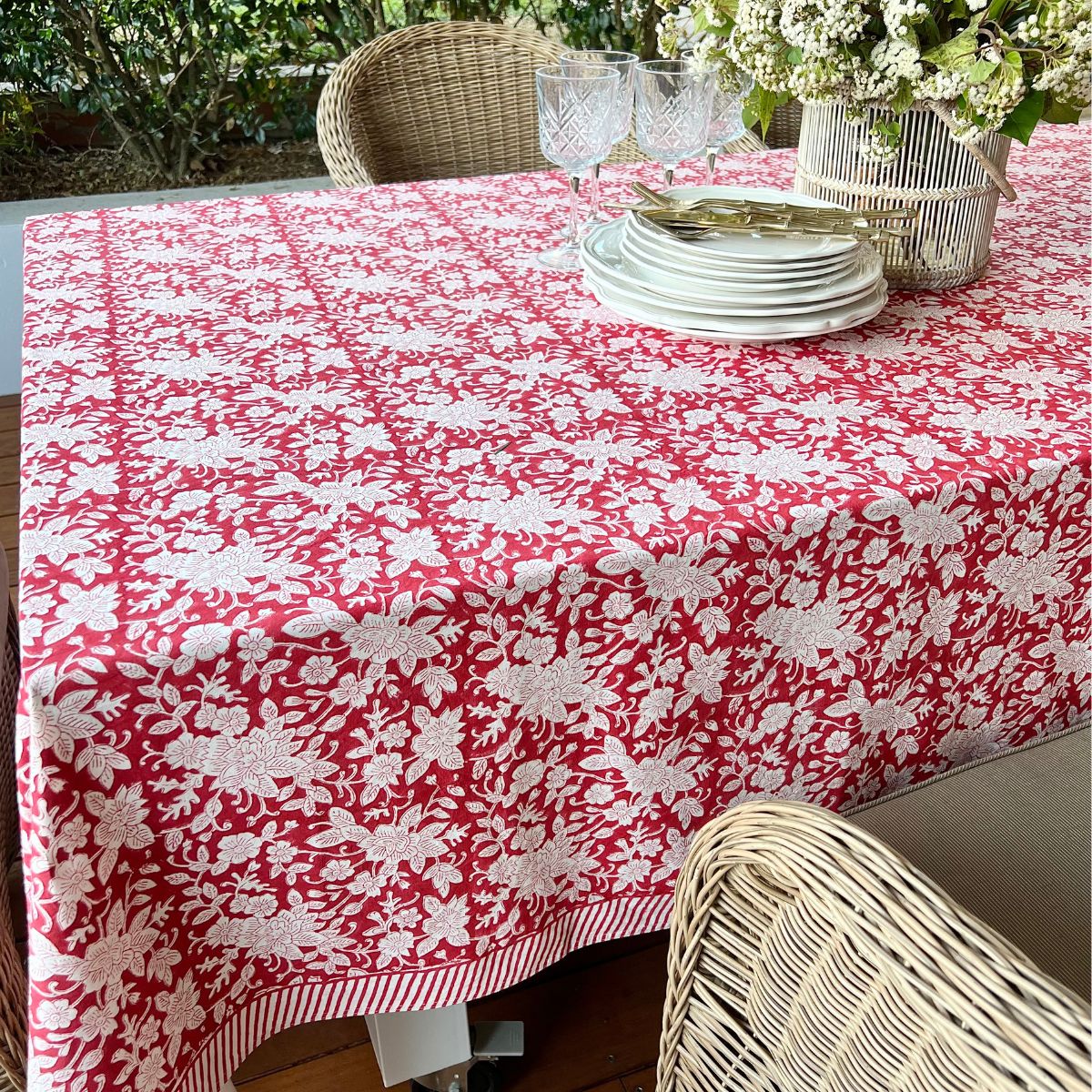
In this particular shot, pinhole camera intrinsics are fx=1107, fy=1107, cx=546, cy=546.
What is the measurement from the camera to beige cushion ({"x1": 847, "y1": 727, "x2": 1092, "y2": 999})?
0.79m

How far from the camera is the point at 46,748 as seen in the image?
597 millimetres

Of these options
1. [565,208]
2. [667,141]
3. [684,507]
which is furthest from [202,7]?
[684,507]

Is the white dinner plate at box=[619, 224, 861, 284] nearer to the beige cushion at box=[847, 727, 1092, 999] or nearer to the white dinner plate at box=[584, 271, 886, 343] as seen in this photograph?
the white dinner plate at box=[584, 271, 886, 343]

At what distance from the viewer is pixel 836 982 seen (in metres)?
0.56

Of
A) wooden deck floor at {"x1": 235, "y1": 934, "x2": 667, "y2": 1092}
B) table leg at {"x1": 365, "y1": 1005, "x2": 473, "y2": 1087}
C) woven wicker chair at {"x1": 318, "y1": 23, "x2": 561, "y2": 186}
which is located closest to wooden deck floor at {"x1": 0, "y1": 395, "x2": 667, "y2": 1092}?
wooden deck floor at {"x1": 235, "y1": 934, "x2": 667, "y2": 1092}

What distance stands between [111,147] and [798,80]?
2677 millimetres

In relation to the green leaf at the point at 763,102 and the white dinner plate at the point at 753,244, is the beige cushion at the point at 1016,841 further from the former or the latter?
the green leaf at the point at 763,102

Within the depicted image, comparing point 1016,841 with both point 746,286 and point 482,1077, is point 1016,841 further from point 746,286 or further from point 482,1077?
point 482,1077

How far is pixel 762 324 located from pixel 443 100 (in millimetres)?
1361

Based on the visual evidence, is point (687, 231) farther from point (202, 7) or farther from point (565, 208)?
point (202, 7)

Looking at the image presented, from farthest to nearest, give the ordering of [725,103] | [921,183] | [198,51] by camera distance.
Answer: [198,51] → [725,103] → [921,183]

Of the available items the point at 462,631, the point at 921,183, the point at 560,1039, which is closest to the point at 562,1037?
the point at 560,1039

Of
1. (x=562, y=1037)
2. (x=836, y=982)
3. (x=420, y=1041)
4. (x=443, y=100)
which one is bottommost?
(x=562, y=1037)

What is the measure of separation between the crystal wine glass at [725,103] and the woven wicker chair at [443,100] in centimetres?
82
